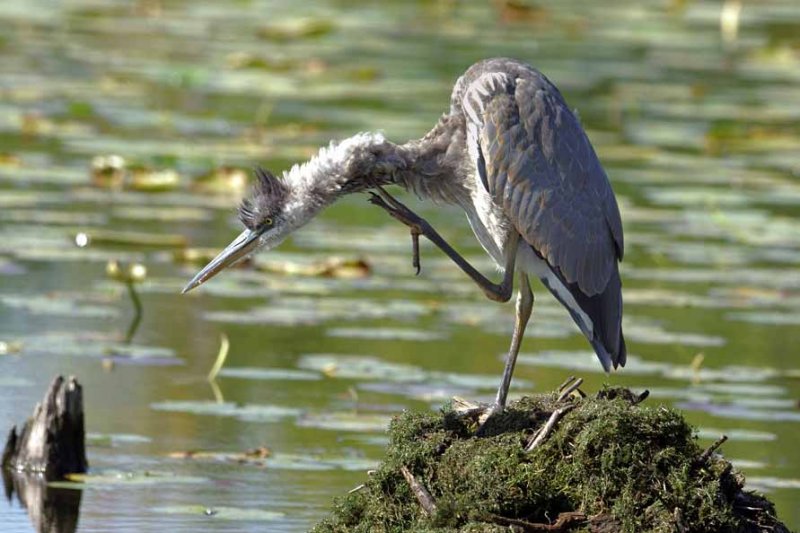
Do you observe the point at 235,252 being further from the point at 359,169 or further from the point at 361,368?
the point at 361,368

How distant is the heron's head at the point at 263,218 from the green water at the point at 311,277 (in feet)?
3.02

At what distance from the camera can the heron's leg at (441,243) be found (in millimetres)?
6379

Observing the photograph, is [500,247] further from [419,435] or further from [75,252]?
[75,252]

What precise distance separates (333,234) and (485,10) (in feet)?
39.9

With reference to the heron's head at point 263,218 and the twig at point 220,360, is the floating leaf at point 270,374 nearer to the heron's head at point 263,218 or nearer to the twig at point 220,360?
the twig at point 220,360

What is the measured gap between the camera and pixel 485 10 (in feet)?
75.9

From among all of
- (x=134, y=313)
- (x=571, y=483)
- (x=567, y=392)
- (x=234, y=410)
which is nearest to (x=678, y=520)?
(x=571, y=483)

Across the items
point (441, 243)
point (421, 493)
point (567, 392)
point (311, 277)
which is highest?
point (441, 243)

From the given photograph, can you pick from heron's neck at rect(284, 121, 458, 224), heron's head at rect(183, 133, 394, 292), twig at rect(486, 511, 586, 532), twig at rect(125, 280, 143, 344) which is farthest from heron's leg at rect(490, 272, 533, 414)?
twig at rect(125, 280, 143, 344)

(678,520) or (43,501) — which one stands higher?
(678,520)

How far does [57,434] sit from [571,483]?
2.39m

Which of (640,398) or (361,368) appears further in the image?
Answer: (361,368)

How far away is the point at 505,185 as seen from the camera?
669 centimetres

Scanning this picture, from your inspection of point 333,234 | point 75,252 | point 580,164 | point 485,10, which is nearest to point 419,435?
point 580,164
